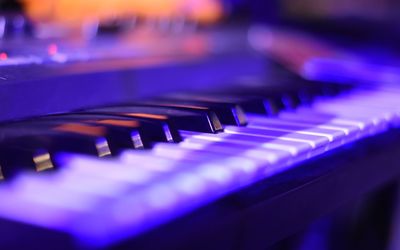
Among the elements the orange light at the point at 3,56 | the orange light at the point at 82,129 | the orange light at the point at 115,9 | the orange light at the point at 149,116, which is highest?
the orange light at the point at 115,9

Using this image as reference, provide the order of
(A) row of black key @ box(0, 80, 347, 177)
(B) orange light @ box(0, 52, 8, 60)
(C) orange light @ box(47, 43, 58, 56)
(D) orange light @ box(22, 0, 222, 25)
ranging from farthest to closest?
(D) orange light @ box(22, 0, 222, 25)
(C) orange light @ box(47, 43, 58, 56)
(B) orange light @ box(0, 52, 8, 60)
(A) row of black key @ box(0, 80, 347, 177)

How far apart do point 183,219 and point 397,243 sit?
43.9 inches

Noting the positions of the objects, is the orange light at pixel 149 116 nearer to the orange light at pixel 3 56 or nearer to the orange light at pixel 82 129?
the orange light at pixel 82 129

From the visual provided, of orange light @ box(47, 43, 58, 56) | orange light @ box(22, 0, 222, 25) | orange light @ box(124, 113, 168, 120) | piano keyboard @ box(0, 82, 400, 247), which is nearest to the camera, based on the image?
piano keyboard @ box(0, 82, 400, 247)

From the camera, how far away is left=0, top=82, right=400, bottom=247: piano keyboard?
384mm

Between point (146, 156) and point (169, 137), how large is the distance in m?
0.08

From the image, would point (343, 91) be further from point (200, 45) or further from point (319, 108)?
point (200, 45)

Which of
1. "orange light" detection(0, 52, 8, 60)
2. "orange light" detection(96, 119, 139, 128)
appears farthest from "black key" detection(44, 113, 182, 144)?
"orange light" detection(0, 52, 8, 60)

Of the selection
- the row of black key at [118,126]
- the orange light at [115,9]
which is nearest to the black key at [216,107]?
the row of black key at [118,126]

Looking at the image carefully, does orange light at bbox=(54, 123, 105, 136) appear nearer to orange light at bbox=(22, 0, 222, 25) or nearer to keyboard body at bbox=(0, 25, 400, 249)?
keyboard body at bbox=(0, 25, 400, 249)

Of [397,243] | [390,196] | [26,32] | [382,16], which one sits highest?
[26,32]

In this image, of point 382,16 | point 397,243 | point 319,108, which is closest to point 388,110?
point 319,108

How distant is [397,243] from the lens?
1406 millimetres

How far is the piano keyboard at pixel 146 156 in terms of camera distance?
1.26 ft
